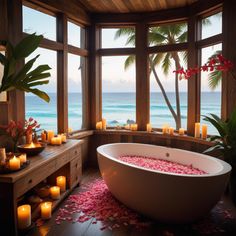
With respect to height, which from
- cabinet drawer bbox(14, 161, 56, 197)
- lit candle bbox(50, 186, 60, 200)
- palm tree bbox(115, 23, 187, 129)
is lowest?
lit candle bbox(50, 186, 60, 200)

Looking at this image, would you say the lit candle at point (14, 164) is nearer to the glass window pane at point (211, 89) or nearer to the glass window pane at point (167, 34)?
the glass window pane at point (211, 89)

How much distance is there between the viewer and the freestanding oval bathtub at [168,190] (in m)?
2.25

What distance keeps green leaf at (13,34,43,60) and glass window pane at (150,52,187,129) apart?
263cm

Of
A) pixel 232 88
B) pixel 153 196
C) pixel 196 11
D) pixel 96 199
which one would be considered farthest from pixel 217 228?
pixel 196 11

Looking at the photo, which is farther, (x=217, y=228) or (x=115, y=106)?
(x=115, y=106)

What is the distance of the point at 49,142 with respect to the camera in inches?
128

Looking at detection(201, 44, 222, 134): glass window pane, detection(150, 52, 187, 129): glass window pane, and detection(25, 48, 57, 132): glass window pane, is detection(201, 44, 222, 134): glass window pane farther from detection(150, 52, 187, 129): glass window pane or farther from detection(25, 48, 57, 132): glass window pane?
detection(25, 48, 57, 132): glass window pane

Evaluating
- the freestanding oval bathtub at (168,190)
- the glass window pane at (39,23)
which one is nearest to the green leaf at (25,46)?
the glass window pane at (39,23)

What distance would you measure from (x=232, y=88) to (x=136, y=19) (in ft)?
6.95

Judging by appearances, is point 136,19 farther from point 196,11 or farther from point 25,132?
point 25,132

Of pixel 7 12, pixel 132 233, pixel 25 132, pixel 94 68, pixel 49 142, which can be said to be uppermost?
pixel 7 12

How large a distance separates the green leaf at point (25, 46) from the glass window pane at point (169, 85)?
263 cm

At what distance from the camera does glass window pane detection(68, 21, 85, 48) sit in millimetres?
4055

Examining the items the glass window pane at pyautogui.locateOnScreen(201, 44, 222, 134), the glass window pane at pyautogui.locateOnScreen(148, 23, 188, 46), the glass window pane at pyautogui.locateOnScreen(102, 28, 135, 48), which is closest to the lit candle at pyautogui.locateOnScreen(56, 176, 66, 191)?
the glass window pane at pyautogui.locateOnScreen(201, 44, 222, 134)
